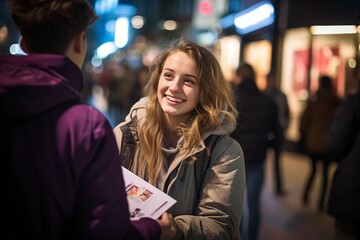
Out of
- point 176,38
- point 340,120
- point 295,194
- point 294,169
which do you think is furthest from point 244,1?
point 176,38

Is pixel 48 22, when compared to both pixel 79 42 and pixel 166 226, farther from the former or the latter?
pixel 166 226

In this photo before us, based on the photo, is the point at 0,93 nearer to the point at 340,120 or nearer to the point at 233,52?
the point at 340,120

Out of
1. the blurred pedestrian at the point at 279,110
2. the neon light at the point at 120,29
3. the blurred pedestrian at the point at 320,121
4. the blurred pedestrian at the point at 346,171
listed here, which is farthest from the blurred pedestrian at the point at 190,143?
the neon light at the point at 120,29

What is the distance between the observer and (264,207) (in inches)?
245

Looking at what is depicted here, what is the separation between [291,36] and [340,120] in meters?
7.96

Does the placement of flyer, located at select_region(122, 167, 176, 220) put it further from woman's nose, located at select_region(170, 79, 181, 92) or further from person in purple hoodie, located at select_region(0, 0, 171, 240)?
woman's nose, located at select_region(170, 79, 181, 92)

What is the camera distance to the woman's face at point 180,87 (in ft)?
6.70

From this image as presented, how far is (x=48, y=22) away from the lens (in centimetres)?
137

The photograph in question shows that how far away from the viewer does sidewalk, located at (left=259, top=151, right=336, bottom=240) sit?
16.7 ft

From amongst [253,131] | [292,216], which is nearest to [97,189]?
[253,131]

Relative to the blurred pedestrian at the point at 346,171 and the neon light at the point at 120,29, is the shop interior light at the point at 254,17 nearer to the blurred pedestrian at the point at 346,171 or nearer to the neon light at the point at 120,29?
the blurred pedestrian at the point at 346,171

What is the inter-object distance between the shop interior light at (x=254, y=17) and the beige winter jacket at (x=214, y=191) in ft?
21.4

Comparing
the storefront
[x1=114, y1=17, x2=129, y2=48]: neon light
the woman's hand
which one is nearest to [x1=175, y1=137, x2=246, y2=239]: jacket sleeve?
the woman's hand

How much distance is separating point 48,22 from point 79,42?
0.43 ft
